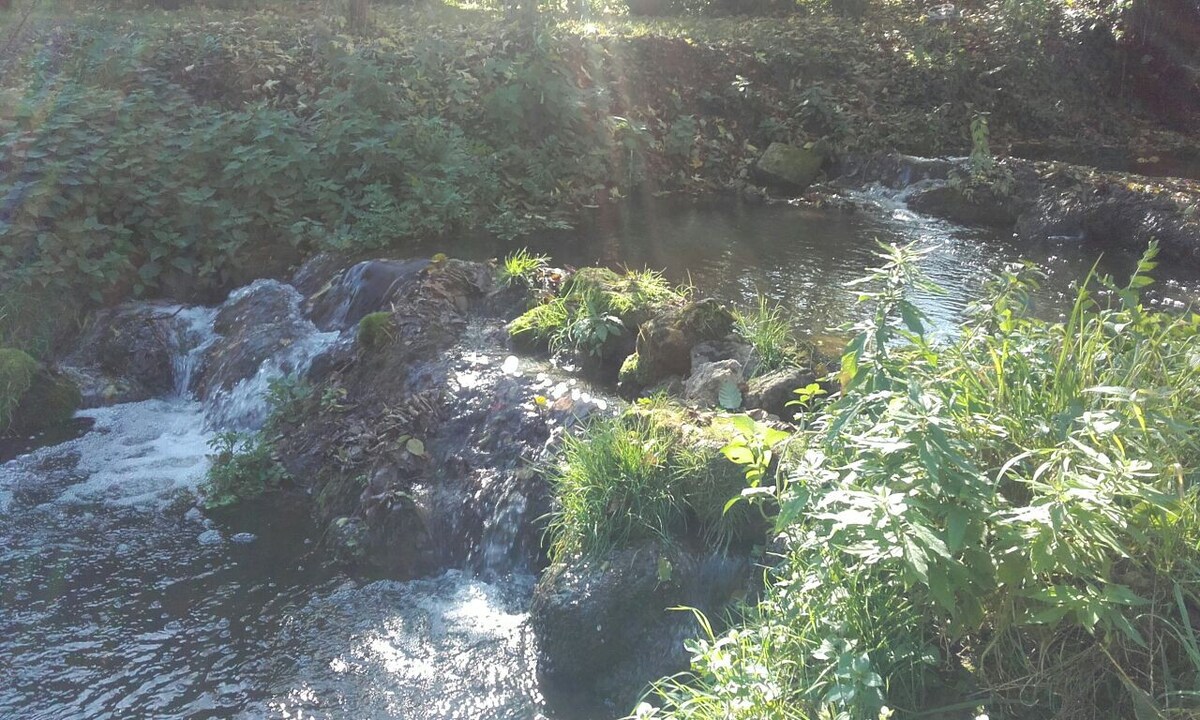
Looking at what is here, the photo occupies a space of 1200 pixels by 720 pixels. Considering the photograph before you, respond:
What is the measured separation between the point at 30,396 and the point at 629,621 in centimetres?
560

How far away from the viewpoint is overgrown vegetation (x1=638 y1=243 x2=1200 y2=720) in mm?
2684

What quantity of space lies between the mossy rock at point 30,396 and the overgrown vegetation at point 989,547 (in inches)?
246

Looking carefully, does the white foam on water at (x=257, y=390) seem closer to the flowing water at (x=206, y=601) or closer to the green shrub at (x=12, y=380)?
the flowing water at (x=206, y=601)

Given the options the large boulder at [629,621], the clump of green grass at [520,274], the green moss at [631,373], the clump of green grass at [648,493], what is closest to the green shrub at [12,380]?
the clump of green grass at [520,274]

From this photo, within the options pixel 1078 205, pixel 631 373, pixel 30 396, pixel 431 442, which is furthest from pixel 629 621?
pixel 1078 205

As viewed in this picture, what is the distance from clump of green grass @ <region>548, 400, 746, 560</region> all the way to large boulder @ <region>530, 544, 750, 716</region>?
0.13 metres

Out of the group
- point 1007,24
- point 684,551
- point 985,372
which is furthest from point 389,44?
point 1007,24

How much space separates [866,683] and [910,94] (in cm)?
1488

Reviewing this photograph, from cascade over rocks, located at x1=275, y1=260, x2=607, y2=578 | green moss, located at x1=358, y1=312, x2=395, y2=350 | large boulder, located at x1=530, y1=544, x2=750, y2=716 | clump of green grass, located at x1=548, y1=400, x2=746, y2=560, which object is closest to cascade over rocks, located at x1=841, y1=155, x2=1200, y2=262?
cascade over rocks, located at x1=275, y1=260, x2=607, y2=578

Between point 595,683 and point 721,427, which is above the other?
point 721,427

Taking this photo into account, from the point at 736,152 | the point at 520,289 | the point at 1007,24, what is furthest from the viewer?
the point at 1007,24

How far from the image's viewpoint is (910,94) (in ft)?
52.2

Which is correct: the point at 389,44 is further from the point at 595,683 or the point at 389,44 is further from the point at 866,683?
the point at 866,683

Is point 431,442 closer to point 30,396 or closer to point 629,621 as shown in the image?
point 629,621
